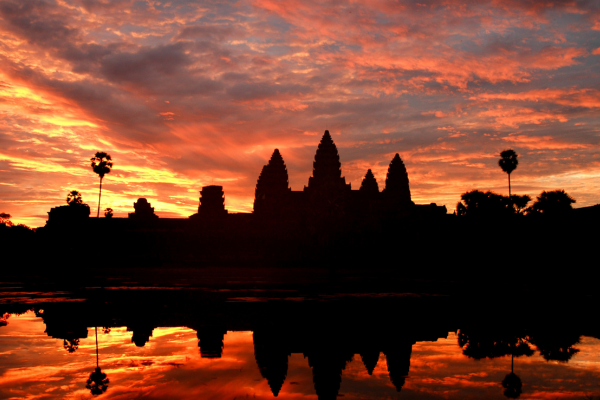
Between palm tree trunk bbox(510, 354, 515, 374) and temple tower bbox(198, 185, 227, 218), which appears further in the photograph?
temple tower bbox(198, 185, 227, 218)

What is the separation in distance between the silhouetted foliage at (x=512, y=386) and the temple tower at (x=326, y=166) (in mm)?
63702

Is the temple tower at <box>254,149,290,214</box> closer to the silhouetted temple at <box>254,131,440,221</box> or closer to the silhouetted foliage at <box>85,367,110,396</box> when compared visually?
the silhouetted temple at <box>254,131,440,221</box>

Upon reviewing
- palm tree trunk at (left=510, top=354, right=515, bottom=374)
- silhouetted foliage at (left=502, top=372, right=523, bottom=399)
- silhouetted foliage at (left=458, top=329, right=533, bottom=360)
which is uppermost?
silhouetted foliage at (left=458, top=329, right=533, bottom=360)

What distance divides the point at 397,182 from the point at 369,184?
4.50 metres

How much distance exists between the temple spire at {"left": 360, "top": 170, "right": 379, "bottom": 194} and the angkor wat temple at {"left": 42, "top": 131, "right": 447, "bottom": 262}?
146 mm

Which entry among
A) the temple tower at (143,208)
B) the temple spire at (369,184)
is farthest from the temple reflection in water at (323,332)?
the temple tower at (143,208)

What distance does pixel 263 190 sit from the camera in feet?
249

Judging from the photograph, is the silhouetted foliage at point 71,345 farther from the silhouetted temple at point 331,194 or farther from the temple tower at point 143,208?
the temple tower at point 143,208

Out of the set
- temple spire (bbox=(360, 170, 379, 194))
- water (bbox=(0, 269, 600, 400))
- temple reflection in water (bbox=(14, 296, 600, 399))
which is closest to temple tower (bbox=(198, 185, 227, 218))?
temple spire (bbox=(360, 170, 379, 194))

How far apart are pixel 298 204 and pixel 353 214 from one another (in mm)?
8650

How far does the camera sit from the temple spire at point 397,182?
72.1 metres

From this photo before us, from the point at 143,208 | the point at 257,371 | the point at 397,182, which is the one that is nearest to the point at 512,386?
the point at 257,371

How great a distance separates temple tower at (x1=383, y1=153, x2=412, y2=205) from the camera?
7194cm

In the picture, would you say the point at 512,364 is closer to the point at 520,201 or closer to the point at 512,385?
the point at 512,385
